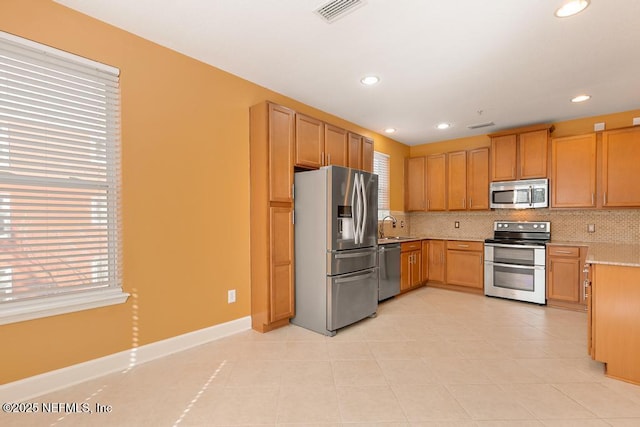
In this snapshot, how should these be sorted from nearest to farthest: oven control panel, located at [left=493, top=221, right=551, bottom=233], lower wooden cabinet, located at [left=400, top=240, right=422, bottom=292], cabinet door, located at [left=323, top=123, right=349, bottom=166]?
cabinet door, located at [left=323, top=123, right=349, bottom=166], oven control panel, located at [left=493, top=221, right=551, bottom=233], lower wooden cabinet, located at [left=400, top=240, right=422, bottom=292]

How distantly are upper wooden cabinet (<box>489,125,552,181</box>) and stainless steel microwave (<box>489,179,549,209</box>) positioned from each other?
94 mm

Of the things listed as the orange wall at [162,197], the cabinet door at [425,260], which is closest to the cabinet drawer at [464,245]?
the cabinet door at [425,260]

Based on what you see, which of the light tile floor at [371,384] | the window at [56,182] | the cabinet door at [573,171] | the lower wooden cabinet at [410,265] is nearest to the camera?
the light tile floor at [371,384]

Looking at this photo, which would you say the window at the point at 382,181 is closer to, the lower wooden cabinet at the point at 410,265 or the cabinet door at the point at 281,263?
the lower wooden cabinet at the point at 410,265

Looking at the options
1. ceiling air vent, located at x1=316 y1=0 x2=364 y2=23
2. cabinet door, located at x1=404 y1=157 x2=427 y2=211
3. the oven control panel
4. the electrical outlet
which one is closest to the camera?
ceiling air vent, located at x1=316 y1=0 x2=364 y2=23

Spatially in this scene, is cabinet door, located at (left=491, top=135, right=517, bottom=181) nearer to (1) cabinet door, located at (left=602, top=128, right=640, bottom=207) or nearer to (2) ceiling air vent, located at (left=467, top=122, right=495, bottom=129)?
(2) ceiling air vent, located at (left=467, top=122, right=495, bottom=129)

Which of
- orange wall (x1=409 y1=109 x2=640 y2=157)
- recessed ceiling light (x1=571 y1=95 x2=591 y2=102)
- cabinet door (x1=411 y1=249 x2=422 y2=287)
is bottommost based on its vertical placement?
cabinet door (x1=411 y1=249 x2=422 y2=287)

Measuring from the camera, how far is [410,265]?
491 centimetres

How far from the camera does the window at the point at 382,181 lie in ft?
17.7

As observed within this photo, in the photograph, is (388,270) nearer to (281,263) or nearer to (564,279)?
(281,263)

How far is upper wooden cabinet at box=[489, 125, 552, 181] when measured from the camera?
443 cm

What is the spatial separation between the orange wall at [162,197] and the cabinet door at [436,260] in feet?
11.4

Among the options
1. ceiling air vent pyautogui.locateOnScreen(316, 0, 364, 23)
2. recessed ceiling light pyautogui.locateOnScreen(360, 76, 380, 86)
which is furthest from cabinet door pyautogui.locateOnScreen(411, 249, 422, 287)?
ceiling air vent pyautogui.locateOnScreen(316, 0, 364, 23)

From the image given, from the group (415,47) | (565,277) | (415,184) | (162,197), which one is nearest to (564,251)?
(565,277)
